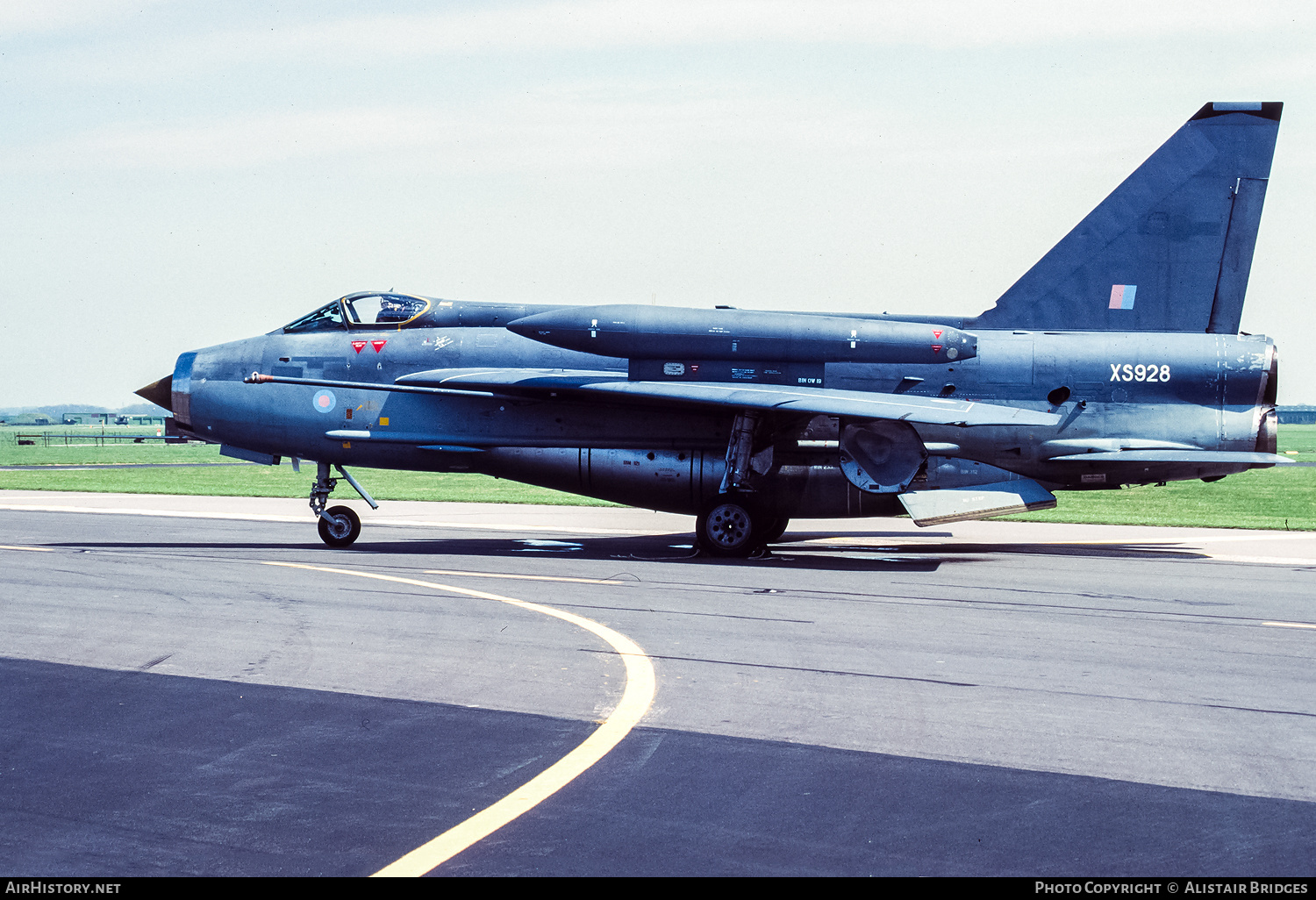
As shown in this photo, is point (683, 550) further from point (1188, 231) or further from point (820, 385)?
point (1188, 231)

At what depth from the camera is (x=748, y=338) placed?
18.0m

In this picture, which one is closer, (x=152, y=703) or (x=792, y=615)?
(x=152, y=703)

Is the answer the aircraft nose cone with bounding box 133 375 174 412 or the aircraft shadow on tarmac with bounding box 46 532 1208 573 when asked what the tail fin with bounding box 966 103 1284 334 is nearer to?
the aircraft shadow on tarmac with bounding box 46 532 1208 573

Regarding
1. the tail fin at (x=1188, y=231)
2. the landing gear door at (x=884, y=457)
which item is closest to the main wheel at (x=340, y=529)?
the landing gear door at (x=884, y=457)

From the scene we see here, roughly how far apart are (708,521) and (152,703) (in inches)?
413

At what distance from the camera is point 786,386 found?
59.2 ft

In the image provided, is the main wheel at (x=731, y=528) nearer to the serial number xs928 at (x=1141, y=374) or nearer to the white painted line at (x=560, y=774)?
the serial number xs928 at (x=1141, y=374)

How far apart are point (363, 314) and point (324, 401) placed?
166 centimetres

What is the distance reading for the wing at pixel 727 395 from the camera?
16219mm

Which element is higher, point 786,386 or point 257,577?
point 786,386

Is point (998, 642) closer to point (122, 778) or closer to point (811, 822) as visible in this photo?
point (811, 822)
